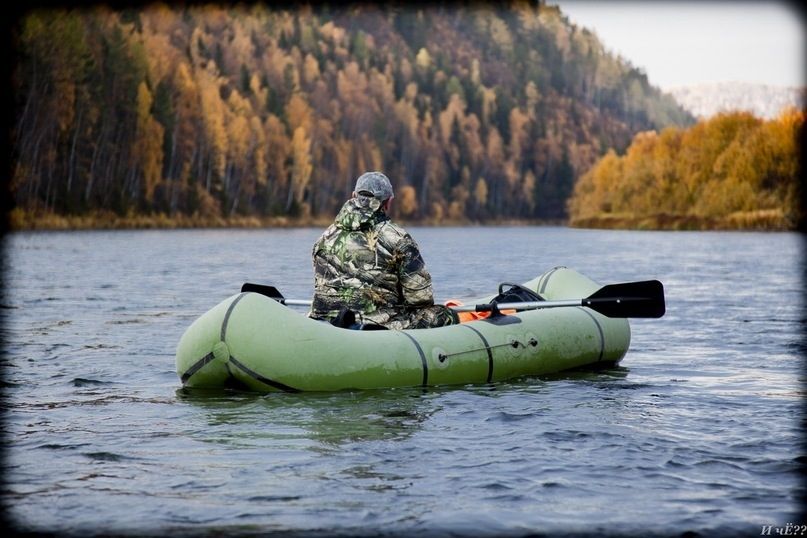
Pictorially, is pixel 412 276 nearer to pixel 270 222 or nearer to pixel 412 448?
pixel 412 448

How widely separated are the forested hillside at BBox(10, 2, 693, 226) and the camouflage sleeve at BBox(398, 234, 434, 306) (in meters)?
42.0

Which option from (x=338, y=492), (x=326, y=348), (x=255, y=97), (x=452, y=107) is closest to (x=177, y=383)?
(x=326, y=348)

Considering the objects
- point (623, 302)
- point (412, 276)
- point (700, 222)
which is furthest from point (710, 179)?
point (412, 276)

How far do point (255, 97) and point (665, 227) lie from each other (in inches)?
1205

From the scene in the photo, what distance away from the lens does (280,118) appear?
77.0 metres

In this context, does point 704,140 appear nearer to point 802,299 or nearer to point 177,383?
point 802,299

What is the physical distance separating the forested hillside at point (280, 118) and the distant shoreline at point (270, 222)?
39 centimetres

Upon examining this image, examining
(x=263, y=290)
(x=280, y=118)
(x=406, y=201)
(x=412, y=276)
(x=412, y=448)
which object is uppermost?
(x=280, y=118)

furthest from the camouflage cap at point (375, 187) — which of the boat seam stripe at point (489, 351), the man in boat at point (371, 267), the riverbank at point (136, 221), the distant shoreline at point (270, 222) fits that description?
the distant shoreline at point (270, 222)

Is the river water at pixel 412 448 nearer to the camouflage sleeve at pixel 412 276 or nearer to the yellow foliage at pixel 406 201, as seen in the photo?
the camouflage sleeve at pixel 412 276

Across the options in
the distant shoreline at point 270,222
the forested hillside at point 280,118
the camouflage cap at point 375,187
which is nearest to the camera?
the camouflage cap at point 375,187

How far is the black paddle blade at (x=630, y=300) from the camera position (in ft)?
30.5

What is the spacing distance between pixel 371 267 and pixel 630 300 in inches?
94.9

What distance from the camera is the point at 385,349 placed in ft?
26.8
